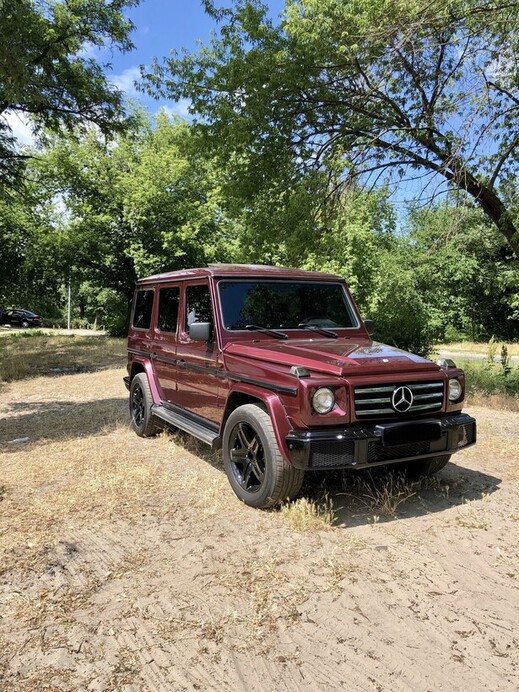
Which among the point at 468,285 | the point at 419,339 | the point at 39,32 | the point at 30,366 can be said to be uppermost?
the point at 39,32

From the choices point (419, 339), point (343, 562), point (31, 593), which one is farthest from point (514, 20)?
point (31, 593)

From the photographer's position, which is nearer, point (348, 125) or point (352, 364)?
point (352, 364)

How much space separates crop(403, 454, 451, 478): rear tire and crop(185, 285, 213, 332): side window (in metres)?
2.35

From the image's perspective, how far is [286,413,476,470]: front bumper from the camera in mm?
3695

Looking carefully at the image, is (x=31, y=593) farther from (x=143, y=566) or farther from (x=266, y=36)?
(x=266, y=36)

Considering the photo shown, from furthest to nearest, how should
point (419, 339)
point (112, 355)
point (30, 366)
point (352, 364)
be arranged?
point (112, 355) → point (30, 366) → point (419, 339) → point (352, 364)

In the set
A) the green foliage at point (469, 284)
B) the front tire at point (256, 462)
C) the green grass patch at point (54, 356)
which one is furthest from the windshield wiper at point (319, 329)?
the green foliage at point (469, 284)

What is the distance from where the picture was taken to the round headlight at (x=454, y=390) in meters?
4.38

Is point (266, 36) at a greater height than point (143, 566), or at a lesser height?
greater

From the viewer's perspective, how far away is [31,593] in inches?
119

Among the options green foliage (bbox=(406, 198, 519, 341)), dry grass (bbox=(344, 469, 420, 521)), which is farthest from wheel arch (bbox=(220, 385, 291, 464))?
green foliage (bbox=(406, 198, 519, 341))

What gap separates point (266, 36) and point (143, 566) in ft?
35.2

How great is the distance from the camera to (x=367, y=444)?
3.76 meters

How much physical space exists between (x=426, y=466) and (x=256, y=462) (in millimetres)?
1658
